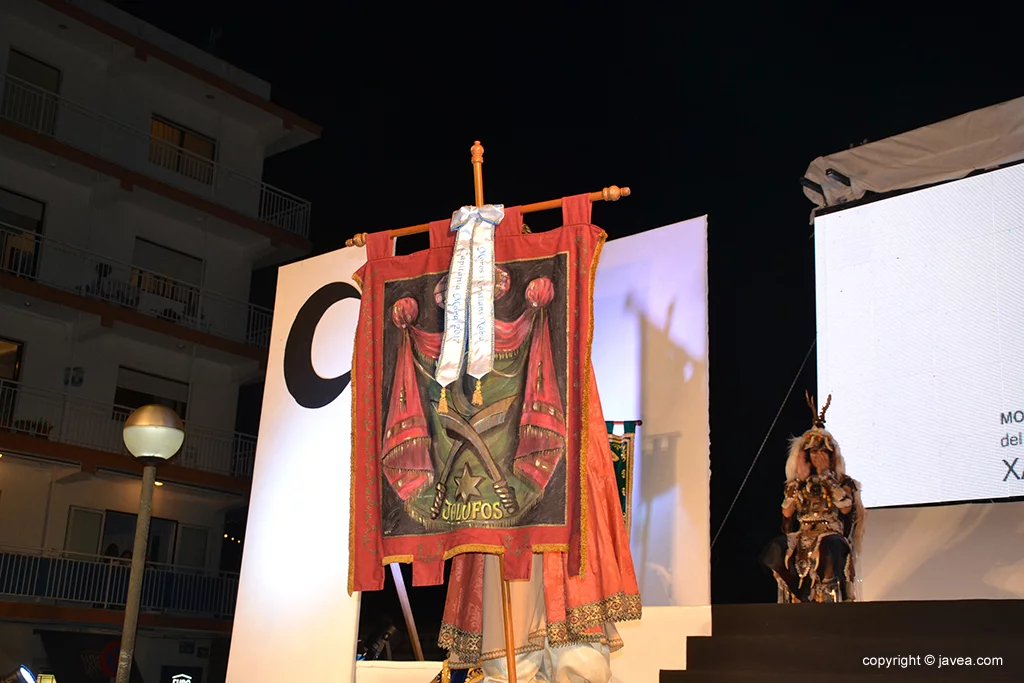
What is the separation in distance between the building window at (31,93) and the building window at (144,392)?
376 cm

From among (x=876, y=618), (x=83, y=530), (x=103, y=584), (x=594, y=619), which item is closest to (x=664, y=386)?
(x=876, y=618)

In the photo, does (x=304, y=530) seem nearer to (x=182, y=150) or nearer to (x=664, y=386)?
(x=664, y=386)

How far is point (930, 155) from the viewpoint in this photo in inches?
281

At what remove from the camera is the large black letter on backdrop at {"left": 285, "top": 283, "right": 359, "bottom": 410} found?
21.4ft

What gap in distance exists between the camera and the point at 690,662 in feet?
16.6

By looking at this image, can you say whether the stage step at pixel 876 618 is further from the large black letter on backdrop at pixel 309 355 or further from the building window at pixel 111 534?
the building window at pixel 111 534

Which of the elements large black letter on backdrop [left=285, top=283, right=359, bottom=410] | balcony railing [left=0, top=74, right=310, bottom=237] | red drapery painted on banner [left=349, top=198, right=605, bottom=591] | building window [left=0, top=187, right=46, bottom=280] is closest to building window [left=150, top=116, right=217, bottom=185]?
balcony railing [left=0, top=74, right=310, bottom=237]

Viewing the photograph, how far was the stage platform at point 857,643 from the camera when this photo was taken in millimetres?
4328

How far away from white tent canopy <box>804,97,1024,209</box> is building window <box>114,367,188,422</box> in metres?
11.9

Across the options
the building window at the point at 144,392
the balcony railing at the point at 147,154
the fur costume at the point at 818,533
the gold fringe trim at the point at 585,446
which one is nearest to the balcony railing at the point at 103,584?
the building window at the point at 144,392

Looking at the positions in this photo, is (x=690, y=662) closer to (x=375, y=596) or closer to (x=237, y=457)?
(x=375, y=596)

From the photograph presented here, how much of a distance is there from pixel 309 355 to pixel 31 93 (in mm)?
11311

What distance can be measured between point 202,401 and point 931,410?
13.4 meters

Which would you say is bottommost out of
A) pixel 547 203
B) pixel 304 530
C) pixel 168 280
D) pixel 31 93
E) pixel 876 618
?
pixel 876 618
